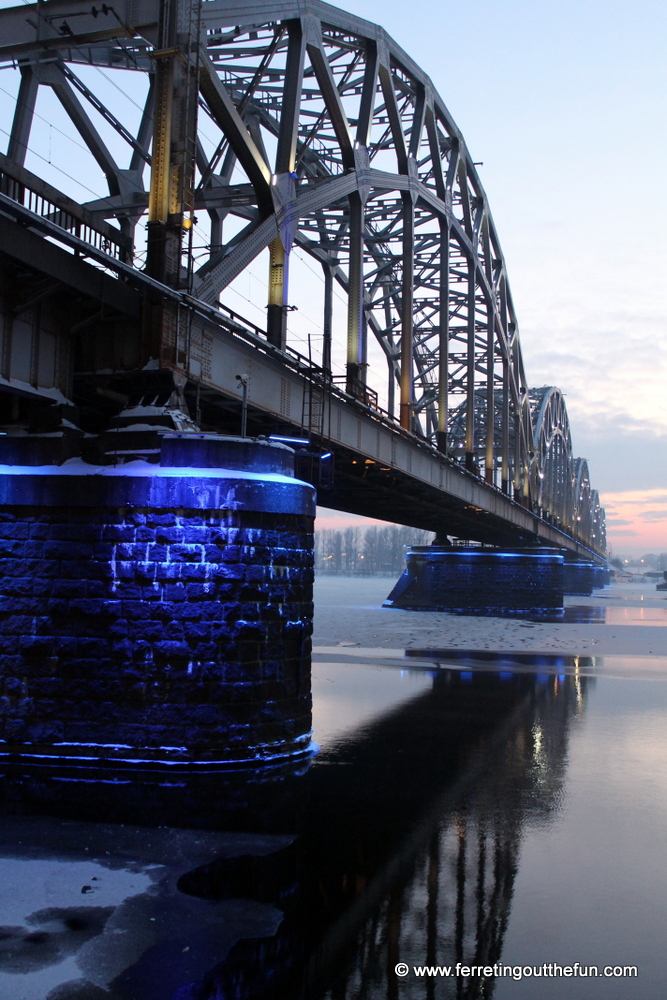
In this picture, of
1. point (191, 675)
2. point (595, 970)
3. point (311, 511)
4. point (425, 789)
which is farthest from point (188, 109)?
point (595, 970)

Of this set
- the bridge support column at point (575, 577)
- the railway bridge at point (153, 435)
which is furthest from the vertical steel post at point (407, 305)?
the bridge support column at point (575, 577)

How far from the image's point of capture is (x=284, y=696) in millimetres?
14859

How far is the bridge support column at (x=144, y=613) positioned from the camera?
45.1 feet

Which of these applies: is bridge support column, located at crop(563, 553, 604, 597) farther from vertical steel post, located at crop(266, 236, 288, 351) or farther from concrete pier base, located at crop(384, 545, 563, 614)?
vertical steel post, located at crop(266, 236, 288, 351)

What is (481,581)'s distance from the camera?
64.9 meters

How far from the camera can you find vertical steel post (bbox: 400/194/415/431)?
115 feet

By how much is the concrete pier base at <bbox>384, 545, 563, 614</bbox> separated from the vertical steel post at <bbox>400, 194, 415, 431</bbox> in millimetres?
30568

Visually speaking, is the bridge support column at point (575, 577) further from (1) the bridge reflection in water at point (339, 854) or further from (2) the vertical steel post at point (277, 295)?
(1) the bridge reflection in water at point (339, 854)

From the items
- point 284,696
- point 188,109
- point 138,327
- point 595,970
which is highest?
point 188,109

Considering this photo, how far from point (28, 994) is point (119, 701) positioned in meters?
6.94

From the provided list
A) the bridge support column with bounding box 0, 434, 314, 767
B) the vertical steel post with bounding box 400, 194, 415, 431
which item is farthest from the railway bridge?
the vertical steel post with bounding box 400, 194, 415, 431

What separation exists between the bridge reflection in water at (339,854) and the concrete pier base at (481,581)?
46.2 m

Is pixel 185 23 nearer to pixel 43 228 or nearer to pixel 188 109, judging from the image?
pixel 188 109

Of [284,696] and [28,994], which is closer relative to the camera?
[28,994]
